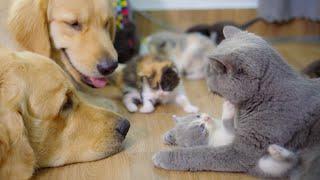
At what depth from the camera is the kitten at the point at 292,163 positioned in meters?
1.49

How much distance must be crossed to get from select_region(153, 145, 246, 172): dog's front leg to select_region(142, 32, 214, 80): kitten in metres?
1.03

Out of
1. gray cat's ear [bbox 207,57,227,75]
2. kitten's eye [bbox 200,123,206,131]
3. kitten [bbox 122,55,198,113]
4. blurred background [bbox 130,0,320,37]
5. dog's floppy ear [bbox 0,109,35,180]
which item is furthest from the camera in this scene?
blurred background [bbox 130,0,320,37]

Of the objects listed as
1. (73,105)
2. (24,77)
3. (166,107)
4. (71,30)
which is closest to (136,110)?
(166,107)

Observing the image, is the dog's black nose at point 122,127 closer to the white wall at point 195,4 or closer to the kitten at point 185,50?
the kitten at point 185,50

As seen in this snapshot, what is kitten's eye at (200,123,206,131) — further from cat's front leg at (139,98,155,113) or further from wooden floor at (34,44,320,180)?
cat's front leg at (139,98,155,113)

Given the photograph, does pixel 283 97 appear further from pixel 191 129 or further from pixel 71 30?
pixel 71 30

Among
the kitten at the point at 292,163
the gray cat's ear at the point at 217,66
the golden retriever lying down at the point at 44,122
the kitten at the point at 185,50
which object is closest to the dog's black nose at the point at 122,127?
the golden retriever lying down at the point at 44,122

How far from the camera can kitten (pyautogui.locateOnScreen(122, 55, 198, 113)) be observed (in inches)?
87.2

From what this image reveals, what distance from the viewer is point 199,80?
2.69 metres

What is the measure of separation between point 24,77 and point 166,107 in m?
0.88

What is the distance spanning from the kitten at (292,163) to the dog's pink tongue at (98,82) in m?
0.91

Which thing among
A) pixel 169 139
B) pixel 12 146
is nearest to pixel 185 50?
pixel 169 139

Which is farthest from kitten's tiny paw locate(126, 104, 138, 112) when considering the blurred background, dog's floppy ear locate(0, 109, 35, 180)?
the blurred background

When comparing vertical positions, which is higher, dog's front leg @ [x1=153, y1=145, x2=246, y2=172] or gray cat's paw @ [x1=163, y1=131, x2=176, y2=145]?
dog's front leg @ [x1=153, y1=145, x2=246, y2=172]
